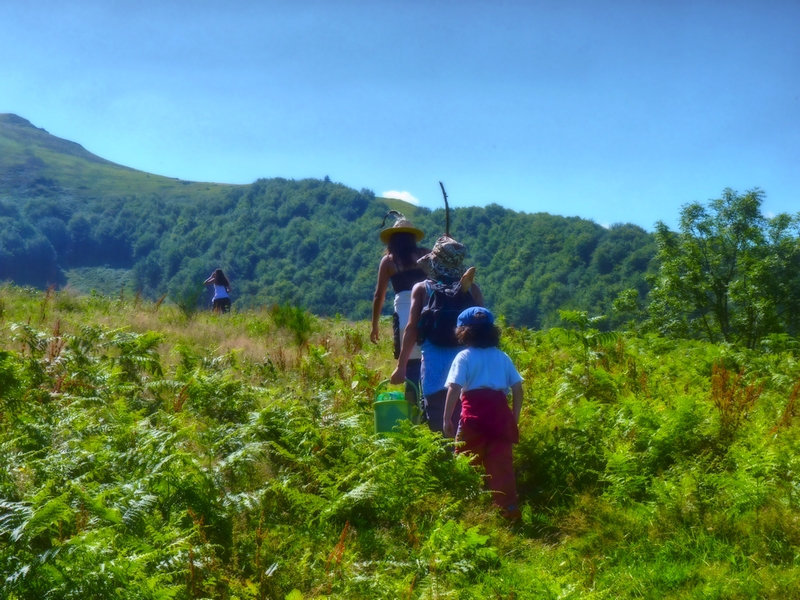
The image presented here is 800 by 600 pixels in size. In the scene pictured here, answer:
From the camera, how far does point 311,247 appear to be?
15750 centimetres

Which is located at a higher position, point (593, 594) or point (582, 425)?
point (582, 425)

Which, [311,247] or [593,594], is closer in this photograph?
[593,594]

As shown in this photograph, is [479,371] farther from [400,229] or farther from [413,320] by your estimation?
[400,229]

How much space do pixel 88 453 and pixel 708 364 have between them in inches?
266

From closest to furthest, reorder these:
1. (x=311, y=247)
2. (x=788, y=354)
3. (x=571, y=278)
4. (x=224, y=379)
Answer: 1. (x=224, y=379)
2. (x=788, y=354)
3. (x=571, y=278)
4. (x=311, y=247)

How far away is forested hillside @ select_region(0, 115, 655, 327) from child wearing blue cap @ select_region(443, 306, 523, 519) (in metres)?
89.2

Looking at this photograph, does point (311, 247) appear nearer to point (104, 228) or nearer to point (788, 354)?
point (104, 228)

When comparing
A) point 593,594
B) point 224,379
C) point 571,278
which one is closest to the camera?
point 593,594

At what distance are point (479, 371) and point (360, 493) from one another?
1206 mm

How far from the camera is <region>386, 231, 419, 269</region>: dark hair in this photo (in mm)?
6266

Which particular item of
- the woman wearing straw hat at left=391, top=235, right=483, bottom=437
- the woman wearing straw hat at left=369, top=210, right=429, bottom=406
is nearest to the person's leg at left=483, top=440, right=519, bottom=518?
the woman wearing straw hat at left=391, top=235, right=483, bottom=437

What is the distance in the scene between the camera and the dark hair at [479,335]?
16.3ft

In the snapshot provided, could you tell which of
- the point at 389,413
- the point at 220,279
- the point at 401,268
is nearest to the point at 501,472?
the point at 389,413

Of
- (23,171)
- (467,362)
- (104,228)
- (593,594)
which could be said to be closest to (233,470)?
(467,362)
